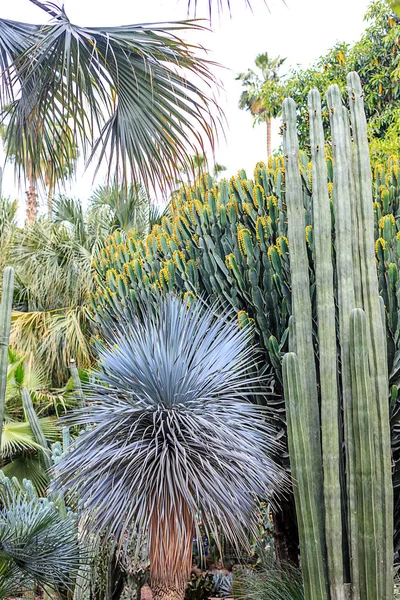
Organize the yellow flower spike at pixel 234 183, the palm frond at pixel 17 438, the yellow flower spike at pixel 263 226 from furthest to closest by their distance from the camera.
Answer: the palm frond at pixel 17 438
the yellow flower spike at pixel 234 183
the yellow flower spike at pixel 263 226

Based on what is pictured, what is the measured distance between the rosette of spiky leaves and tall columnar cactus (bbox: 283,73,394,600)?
1.66m

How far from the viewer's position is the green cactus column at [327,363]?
3508 mm

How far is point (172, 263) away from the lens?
16.2 ft

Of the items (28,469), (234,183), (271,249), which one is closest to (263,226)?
(271,249)

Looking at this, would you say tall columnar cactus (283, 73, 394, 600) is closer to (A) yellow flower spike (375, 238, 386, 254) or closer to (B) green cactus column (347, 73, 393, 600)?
(B) green cactus column (347, 73, 393, 600)

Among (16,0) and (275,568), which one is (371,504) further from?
(16,0)

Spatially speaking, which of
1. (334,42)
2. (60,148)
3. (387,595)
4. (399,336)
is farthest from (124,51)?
(334,42)

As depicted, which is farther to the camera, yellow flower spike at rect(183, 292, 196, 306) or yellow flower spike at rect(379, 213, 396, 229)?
yellow flower spike at rect(183, 292, 196, 306)

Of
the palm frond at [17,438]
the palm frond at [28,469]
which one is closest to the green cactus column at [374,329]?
Result: the palm frond at [17,438]

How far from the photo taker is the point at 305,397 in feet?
12.2

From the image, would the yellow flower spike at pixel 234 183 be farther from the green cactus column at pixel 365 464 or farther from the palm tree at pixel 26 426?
the palm tree at pixel 26 426

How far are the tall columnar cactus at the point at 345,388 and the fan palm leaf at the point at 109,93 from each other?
38.3 inches

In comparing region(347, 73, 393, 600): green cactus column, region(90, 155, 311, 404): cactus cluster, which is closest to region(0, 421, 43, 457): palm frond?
region(90, 155, 311, 404): cactus cluster

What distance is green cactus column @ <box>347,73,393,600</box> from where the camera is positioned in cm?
351
